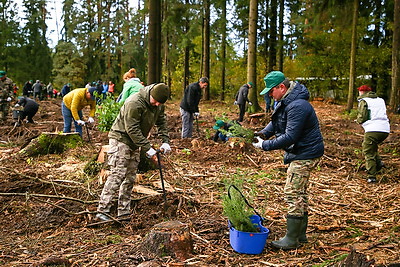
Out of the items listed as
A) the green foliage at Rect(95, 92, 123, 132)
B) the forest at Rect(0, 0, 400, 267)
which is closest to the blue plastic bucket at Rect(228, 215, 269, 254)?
the forest at Rect(0, 0, 400, 267)

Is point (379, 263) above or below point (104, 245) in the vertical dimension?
above

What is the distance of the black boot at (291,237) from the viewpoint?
13.0 ft

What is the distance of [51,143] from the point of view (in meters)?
8.54

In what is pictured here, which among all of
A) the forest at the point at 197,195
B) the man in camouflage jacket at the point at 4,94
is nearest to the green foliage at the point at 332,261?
the forest at the point at 197,195

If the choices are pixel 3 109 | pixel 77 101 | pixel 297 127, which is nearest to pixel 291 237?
pixel 297 127

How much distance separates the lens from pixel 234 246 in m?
3.88

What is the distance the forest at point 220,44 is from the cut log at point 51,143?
118 inches

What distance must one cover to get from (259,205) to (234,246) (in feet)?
5.14

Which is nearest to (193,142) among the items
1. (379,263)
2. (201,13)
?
(379,263)

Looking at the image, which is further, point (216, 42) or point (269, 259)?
point (216, 42)

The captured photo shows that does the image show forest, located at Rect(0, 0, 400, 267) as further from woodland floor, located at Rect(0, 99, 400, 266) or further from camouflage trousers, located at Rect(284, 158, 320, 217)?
camouflage trousers, located at Rect(284, 158, 320, 217)

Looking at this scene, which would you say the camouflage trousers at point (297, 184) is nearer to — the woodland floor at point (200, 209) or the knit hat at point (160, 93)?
the woodland floor at point (200, 209)

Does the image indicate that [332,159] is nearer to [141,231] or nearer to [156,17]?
[141,231]

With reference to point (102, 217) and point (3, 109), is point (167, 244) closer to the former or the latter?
point (102, 217)
